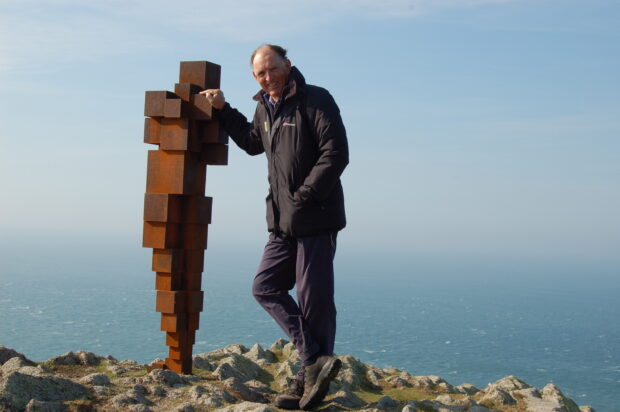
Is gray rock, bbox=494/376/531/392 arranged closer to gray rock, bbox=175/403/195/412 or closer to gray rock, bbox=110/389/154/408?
gray rock, bbox=175/403/195/412

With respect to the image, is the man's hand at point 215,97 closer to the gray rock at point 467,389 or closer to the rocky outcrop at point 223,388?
the rocky outcrop at point 223,388

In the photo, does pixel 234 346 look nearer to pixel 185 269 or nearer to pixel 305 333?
pixel 185 269

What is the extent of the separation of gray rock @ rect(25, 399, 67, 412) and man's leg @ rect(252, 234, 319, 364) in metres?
1.92

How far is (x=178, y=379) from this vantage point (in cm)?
650

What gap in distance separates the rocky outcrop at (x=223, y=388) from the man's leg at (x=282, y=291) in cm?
64

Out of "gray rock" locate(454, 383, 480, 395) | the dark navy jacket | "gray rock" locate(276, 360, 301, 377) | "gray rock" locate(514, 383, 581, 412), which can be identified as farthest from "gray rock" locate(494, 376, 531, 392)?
the dark navy jacket

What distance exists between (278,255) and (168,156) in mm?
1713

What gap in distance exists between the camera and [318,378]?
5852 millimetres

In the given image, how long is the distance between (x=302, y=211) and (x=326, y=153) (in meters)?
0.57

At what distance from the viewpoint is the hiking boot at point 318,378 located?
19.1 feet

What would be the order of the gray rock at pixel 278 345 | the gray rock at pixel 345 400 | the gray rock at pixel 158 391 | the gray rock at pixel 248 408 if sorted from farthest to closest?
1. the gray rock at pixel 278 345
2. the gray rock at pixel 345 400
3. the gray rock at pixel 158 391
4. the gray rock at pixel 248 408

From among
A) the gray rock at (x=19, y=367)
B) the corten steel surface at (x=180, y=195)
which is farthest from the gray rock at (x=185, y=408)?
the corten steel surface at (x=180, y=195)

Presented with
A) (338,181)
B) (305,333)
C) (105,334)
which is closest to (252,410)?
(305,333)

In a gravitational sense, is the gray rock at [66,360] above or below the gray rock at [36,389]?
below
